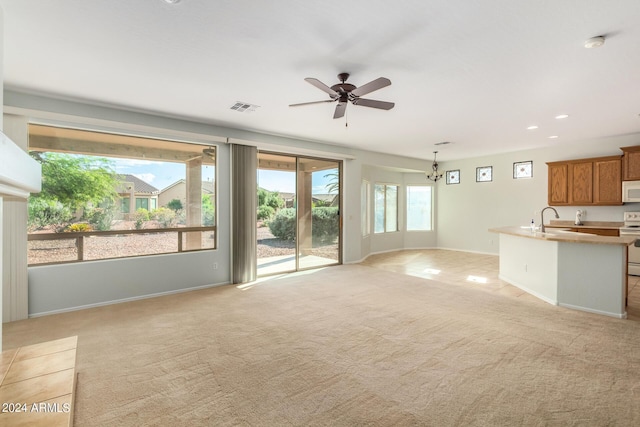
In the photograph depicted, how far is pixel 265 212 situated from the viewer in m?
6.05

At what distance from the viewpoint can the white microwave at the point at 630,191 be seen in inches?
225

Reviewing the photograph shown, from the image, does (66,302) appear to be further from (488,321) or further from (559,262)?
(559,262)

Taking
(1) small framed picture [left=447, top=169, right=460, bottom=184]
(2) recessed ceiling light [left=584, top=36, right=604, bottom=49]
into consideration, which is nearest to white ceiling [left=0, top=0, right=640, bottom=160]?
(2) recessed ceiling light [left=584, top=36, right=604, bottom=49]

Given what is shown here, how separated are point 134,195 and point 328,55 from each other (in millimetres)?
3603

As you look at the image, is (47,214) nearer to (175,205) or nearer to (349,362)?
(175,205)

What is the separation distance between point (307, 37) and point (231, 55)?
2.65 feet

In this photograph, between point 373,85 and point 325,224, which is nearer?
point 373,85

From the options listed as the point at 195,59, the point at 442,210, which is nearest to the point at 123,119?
the point at 195,59

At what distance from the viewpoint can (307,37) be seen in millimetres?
2574

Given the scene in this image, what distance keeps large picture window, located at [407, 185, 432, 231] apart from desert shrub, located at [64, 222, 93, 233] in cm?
825

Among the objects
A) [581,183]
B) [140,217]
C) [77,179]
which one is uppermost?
[581,183]

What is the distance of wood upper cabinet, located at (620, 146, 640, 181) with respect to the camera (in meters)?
5.72

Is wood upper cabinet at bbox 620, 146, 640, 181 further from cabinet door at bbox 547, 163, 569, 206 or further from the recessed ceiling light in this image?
the recessed ceiling light

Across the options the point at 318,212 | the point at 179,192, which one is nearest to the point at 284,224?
the point at 318,212
